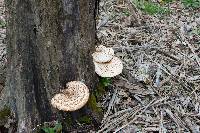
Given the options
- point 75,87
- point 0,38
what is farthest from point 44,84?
point 0,38

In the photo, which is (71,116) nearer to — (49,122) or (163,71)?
(49,122)

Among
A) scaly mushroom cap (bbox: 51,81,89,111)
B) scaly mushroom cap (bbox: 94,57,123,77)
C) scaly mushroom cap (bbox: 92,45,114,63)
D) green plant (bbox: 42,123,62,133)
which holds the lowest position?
green plant (bbox: 42,123,62,133)

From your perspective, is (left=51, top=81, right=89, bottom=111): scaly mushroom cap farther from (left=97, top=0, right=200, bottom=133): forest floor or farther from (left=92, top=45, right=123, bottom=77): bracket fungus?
(left=97, top=0, right=200, bottom=133): forest floor

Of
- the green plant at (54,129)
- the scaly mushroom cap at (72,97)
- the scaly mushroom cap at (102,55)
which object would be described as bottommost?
the green plant at (54,129)

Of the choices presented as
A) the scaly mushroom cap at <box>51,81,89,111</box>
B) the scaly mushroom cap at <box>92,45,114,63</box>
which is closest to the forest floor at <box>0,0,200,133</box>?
the scaly mushroom cap at <box>92,45,114,63</box>

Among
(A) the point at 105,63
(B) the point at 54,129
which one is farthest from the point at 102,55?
(B) the point at 54,129

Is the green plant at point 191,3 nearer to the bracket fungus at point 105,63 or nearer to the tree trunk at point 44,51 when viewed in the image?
the bracket fungus at point 105,63

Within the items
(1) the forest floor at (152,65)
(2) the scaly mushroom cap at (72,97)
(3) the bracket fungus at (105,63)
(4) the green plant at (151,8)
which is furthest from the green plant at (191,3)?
(2) the scaly mushroom cap at (72,97)
